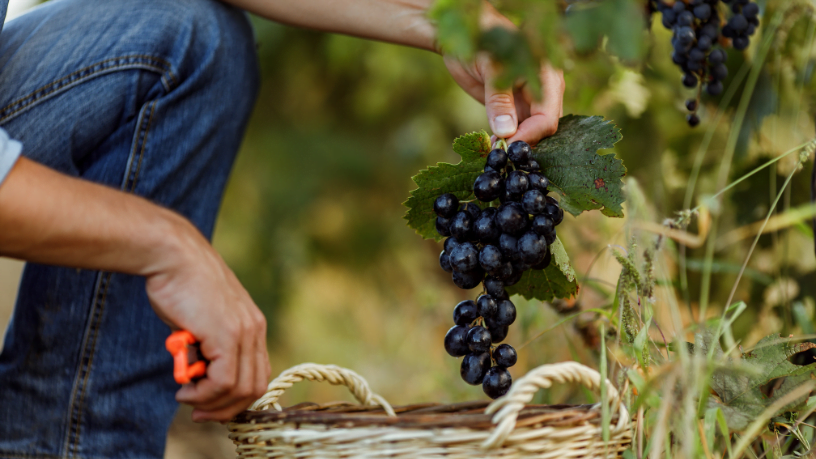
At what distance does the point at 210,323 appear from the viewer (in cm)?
56

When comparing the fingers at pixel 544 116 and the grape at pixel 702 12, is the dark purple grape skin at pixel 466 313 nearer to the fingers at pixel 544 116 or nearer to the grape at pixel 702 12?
the fingers at pixel 544 116

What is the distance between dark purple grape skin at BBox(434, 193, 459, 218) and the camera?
63 centimetres

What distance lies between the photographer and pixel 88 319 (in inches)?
32.2

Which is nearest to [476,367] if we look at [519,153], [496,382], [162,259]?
[496,382]

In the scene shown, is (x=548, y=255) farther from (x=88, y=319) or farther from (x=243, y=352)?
(x=88, y=319)

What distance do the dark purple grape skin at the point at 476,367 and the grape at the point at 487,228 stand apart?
126mm

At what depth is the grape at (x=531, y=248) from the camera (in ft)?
1.88

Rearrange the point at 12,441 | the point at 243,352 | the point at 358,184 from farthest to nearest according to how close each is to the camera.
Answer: the point at 358,184 < the point at 12,441 < the point at 243,352

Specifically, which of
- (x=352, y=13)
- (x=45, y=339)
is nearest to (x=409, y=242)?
(x=352, y=13)

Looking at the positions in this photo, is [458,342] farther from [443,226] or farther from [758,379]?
[758,379]

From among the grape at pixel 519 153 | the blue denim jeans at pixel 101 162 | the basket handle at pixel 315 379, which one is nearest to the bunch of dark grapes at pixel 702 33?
the grape at pixel 519 153

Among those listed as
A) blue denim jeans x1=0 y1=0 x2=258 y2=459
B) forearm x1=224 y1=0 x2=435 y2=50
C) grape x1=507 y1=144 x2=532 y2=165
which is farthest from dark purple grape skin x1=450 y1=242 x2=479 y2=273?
blue denim jeans x1=0 y1=0 x2=258 y2=459

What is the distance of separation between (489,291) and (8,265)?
5.17 feet

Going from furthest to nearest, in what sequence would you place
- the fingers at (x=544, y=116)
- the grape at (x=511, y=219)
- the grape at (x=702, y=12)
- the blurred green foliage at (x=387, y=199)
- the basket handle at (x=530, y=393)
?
the blurred green foliage at (x=387, y=199) → the grape at (x=702, y=12) → the fingers at (x=544, y=116) → the grape at (x=511, y=219) → the basket handle at (x=530, y=393)
